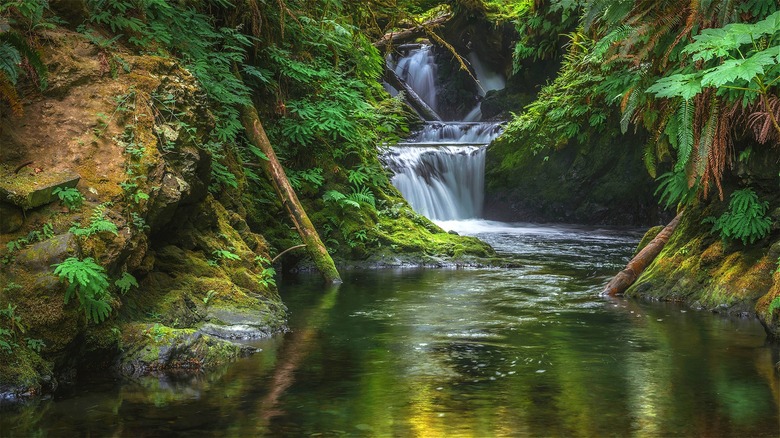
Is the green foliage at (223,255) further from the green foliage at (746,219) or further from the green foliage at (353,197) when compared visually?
the green foliage at (746,219)

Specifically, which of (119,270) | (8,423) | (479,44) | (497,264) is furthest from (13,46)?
(479,44)

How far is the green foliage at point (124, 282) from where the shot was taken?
6.89 m

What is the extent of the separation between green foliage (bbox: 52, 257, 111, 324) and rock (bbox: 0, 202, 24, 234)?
0.51 m

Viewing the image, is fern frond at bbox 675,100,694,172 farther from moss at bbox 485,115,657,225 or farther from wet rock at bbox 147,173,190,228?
moss at bbox 485,115,657,225

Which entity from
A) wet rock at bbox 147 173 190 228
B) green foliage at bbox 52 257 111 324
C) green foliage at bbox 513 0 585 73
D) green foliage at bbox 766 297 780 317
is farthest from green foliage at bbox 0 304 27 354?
green foliage at bbox 513 0 585 73

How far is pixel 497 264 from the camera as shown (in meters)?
13.7

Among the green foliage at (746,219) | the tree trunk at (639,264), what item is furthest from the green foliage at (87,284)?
the tree trunk at (639,264)

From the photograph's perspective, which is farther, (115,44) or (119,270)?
(115,44)

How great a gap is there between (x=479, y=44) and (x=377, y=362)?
22166mm

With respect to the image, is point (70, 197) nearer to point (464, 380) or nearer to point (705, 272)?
point (464, 380)

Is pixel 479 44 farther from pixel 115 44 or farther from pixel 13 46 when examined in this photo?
pixel 13 46

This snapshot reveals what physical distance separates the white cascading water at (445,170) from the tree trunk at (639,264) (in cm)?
929

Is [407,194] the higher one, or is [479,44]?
[479,44]

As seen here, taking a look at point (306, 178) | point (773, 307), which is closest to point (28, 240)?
point (773, 307)
